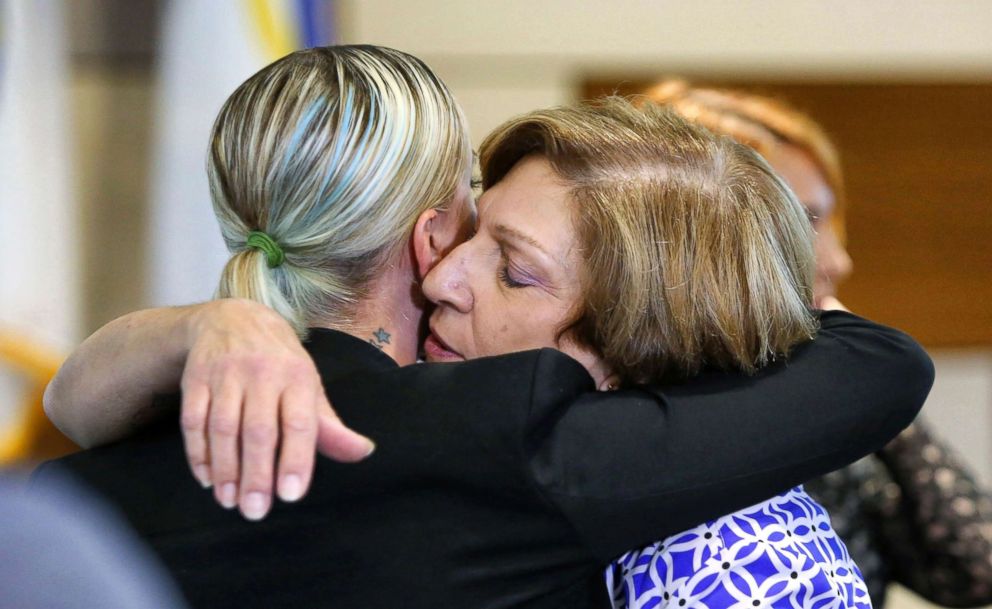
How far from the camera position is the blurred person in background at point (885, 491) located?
5.34 feet

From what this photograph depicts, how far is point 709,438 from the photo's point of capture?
933 millimetres

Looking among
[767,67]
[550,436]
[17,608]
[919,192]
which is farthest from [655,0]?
[17,608]

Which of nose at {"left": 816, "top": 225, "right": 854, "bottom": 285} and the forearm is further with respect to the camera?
nose at {"left": 816, "top": 225, "right": 854, "bottom": 285}

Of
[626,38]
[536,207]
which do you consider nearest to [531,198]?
[536,207]

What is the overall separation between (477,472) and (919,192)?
281 cm

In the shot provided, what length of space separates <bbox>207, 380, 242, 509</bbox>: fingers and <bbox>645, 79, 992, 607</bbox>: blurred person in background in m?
1.02

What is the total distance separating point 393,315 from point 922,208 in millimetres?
2615

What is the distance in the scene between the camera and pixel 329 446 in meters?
0.78

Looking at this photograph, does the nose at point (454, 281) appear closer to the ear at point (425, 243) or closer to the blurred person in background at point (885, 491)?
the ear at point (425, 243)

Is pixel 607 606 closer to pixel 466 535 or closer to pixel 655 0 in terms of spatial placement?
pixel 466 535

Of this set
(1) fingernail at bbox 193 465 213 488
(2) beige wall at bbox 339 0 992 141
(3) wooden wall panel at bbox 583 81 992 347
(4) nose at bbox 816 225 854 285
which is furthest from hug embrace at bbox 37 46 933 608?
(3) wooden wall panel at bbox 583 81 992 347

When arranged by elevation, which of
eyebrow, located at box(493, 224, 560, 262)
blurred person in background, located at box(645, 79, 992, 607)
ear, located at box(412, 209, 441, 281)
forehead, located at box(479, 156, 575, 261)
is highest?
forehead, located at box(479, 156, 575, 261)

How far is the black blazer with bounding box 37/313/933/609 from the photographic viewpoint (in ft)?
2.88

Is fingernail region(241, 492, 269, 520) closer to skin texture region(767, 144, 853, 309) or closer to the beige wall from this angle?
skin texture region(767, 144, 853, 309)
